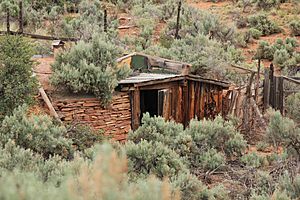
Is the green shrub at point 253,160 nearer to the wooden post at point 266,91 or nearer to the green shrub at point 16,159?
the green shrub at point 16,159

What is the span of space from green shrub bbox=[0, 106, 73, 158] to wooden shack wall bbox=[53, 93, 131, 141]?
2.25 metres

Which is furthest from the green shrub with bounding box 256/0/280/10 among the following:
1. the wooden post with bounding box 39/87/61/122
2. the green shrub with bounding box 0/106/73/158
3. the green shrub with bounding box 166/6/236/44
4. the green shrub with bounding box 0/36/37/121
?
the green shrub with bounding box 0/106/73/158

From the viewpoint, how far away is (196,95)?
14.0 meters

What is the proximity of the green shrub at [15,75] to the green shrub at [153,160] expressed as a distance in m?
2.81

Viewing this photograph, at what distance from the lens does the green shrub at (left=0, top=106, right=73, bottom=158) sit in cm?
852

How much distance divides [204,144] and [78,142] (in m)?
2.20

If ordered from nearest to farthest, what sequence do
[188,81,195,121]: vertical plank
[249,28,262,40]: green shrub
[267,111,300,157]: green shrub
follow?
1. [267,111,300,157]: green shrub
2. [188,81,195,121]: vertical plank
3. [249,28,262,40]: green shrub

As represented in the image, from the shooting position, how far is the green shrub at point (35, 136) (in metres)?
8.52

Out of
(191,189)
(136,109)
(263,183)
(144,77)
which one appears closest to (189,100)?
(144,77)

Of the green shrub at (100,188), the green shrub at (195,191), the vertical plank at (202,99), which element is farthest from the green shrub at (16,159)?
the vertical plank at (202,99)

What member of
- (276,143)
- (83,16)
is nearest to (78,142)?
(276,143)

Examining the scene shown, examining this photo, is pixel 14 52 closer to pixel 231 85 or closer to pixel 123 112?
pixel 123 112

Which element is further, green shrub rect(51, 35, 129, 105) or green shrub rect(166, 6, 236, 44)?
green shrub rect(166, 6, 236, 44)

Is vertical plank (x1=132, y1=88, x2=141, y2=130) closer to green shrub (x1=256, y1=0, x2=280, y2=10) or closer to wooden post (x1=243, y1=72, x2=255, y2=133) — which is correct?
wooden post (x1=243, y1=72, x2=255, y2=133)
